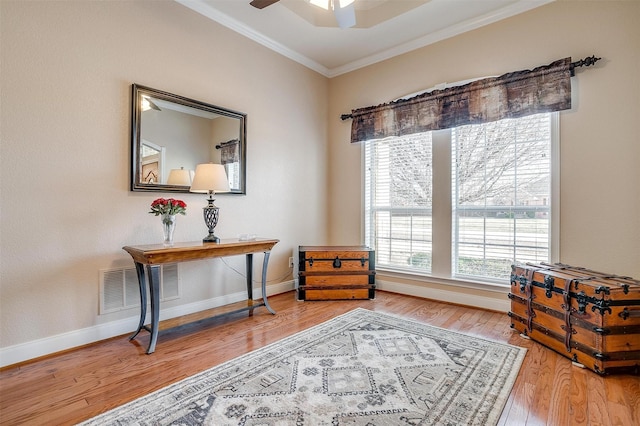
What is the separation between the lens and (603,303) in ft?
6.39

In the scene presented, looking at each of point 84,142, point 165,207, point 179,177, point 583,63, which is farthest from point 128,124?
point 583,63

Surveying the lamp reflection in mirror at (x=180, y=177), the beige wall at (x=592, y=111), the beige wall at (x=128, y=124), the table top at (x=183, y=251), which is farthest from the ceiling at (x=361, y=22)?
the table top at (x=183, y=251)

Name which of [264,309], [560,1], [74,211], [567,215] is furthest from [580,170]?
[74,211]

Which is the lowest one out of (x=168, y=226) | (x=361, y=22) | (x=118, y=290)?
(x=118, y=290)

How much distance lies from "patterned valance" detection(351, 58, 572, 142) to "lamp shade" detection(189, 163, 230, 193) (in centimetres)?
212

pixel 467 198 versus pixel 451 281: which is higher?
pixel 467 198

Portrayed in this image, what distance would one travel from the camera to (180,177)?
298cm

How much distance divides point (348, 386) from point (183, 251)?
60.1 inches

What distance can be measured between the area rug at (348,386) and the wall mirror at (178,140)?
1.71 m

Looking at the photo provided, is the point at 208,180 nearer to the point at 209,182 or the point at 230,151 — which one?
the point at 209,182

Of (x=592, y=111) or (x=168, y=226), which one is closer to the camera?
(x=168, y=226)

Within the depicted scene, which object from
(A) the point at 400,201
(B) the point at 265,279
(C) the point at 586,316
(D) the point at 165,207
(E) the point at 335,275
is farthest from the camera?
(A) the point at 400,201

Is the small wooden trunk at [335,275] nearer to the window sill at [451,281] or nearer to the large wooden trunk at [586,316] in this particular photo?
the window sill at [451,281]

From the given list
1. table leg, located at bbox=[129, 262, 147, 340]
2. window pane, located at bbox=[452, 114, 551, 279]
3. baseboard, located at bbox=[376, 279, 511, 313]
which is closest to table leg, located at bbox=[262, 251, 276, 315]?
table leg, located at bbox=[129, 262, 147, 340]
